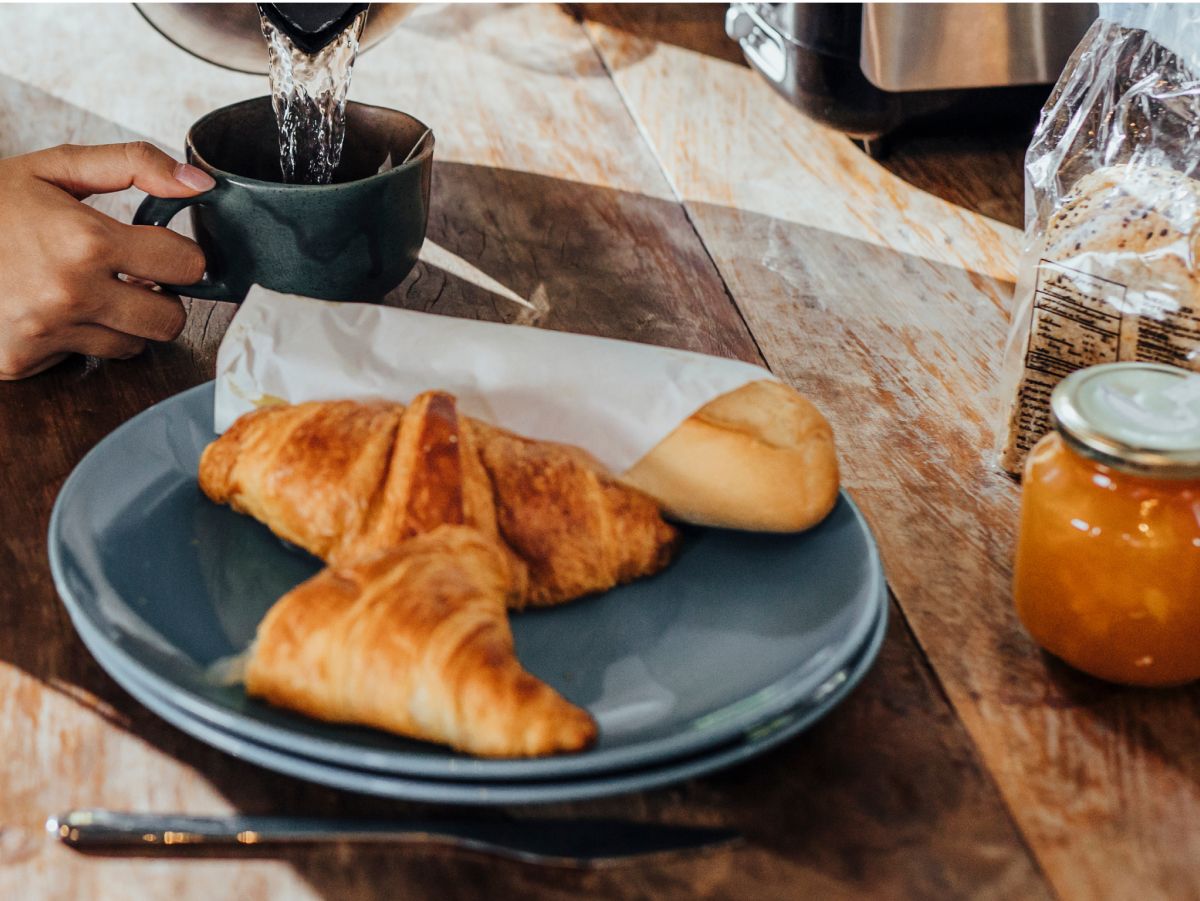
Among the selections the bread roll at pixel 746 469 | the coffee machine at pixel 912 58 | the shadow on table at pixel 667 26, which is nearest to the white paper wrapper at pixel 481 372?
the bread roll at pixel 746 469

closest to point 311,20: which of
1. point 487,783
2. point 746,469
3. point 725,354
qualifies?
point 725,354

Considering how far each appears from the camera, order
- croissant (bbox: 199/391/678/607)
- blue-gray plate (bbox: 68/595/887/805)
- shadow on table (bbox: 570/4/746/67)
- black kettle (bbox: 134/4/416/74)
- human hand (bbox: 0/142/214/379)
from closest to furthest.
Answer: blue-gray plate (bbox: 68/595/887/805)
croissant (bbox: 199/391/678/607)
human hand (bbox: 0/142/214/379)
black kettle (bbox: 134/4/416/74)
shadow on table (bbox: 570/4/746/67)

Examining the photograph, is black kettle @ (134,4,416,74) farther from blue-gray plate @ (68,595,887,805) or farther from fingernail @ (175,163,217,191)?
blue-gray plate @ (68,595,887,805)

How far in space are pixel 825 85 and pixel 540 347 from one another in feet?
2.15

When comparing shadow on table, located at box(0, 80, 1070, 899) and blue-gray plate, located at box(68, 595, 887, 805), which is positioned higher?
blue-gray plate, located at box(68, 595, 887, 805)

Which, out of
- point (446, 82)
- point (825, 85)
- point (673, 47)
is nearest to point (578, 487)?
point (825, 85)

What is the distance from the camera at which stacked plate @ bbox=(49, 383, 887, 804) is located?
48 centimetres

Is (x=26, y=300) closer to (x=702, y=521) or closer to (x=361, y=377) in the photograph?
(x=361, y=377)

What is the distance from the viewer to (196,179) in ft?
2.58

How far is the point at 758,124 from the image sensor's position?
130cm

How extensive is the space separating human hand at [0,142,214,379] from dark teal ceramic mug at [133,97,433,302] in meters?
0.01

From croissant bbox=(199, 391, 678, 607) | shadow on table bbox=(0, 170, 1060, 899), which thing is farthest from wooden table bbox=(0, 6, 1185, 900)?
croissant bbox=(199, 391, 678, 607)

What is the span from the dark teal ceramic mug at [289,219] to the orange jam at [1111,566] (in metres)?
0.46

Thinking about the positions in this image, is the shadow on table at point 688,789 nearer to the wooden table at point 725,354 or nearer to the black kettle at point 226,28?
the wooden table at point 725,354
